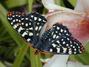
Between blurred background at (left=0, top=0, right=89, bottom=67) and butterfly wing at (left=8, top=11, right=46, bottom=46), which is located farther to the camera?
blurred background at (left=0, top=0, right=89, bottom=67)

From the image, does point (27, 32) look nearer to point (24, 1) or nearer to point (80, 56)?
point (80, 56)

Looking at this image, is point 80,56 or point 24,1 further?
point 24,1

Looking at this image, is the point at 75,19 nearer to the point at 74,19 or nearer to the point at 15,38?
the point at 74,19

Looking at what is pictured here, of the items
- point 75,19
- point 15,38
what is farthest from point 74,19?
point 15,38

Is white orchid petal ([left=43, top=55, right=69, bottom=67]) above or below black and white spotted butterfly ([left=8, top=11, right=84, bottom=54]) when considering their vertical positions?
below

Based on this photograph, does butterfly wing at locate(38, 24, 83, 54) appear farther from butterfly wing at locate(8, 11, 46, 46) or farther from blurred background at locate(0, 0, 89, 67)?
blurred background at locate(0, 0, 89, 67)

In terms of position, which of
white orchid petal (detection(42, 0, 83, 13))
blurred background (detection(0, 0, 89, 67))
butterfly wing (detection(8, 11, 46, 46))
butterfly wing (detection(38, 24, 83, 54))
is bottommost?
blurred background (detection(0, 0, 89, 67))

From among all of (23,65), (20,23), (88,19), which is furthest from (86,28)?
(23,65)

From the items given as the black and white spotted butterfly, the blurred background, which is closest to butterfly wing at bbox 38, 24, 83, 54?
the black and white spotted butterfly
